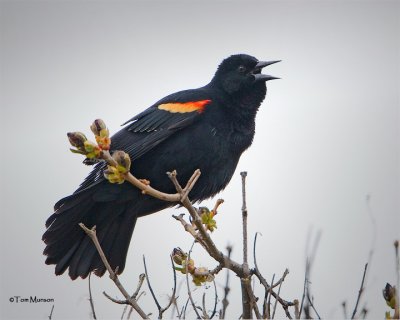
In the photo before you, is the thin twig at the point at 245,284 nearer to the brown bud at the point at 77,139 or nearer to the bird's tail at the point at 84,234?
the brown bud at the point at 77,139

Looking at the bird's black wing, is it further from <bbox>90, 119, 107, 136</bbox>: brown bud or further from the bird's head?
<bbox>90, 119, 107, 136</bbox>: brown bud

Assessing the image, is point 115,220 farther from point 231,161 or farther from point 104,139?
point 104,139

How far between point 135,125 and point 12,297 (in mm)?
1549

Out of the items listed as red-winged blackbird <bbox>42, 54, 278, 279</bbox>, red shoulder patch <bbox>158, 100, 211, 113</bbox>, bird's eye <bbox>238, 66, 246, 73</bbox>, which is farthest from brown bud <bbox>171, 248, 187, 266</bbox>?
bird's eye <bbox>238, 66, 246, 73</bbox>

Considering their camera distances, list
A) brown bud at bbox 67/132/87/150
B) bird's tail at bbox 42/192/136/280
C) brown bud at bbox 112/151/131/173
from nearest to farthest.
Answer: brown bud at bbox 67/132/87/150 → brown bud at bbox 112/151/131/173 → bird's tail at bbox 42/192/136/280

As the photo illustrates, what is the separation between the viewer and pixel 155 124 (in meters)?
4.84

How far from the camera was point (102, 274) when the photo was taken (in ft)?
15.8

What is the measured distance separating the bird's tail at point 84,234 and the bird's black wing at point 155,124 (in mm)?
103

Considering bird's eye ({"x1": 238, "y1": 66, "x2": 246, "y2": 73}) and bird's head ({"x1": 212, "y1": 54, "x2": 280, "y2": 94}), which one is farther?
bird's eye ({"x1": 238, "y1": 66, "x2": 246, "y2": 73})

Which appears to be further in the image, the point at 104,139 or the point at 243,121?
the point at 243,121

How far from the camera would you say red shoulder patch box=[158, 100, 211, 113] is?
485 centimetres

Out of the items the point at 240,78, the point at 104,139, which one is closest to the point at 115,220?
the point at 240,78

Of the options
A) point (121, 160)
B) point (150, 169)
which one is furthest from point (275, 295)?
point (150, 169)

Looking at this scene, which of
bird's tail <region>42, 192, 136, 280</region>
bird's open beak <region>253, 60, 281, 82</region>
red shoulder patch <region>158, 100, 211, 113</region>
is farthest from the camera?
bird's open beak <region>253, 60, 281, 82</region>
